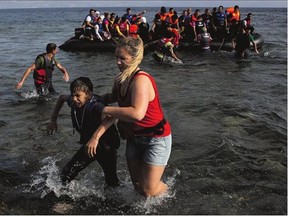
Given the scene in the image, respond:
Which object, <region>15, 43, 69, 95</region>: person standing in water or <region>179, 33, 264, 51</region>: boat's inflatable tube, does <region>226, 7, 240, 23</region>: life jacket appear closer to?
<region>179, 33, 264, 51</region>: boat's inflatable tube

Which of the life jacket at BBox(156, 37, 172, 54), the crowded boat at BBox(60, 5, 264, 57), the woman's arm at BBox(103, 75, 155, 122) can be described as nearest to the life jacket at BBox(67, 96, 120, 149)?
the woman's arm at BBox(103, 75, 155, 122)

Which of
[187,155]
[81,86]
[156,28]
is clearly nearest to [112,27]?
[156,28]

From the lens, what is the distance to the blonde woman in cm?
311

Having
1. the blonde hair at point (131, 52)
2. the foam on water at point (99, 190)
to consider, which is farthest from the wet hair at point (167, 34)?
the blonde hair at point (131, 52)

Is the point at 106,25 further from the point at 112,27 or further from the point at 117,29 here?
the point at 117,29

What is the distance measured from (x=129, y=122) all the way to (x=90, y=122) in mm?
480

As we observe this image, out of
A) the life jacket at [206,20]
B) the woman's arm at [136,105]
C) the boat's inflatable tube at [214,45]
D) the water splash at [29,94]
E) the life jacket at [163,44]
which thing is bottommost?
the water splash at [29,94]

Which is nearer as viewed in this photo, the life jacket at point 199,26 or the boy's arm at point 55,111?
the boy's arm at point 55,111

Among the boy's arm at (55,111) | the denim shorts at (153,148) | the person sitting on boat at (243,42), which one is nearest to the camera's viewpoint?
the denim shorts at (153,148)

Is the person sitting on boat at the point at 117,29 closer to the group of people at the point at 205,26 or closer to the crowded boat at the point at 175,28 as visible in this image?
the crowded boat at the point at 175,28

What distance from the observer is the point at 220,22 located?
17.6 metres

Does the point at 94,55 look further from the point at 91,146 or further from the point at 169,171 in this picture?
→ the point at 91,146

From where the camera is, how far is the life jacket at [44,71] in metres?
7.96

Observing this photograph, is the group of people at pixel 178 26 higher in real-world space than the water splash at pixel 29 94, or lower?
higher
